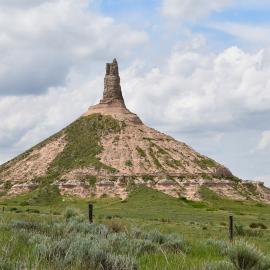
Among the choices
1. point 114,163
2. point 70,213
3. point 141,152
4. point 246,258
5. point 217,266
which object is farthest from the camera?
point 141,152

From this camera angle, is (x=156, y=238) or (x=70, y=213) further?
(x=70, y=213)

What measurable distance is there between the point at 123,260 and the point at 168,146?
121672 mm

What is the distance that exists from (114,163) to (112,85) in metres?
26.4

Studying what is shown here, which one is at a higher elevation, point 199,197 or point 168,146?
point 168,146

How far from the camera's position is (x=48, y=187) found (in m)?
111

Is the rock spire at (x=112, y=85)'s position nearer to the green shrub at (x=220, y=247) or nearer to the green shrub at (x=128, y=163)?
the green shrub at (x=128, y=163)

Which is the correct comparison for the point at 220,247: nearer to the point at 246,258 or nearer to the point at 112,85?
the point at 246,258

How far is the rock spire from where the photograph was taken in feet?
455

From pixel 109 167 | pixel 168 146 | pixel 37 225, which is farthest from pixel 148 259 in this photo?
pixel 168 146

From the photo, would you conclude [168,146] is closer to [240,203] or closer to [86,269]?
[240,203]

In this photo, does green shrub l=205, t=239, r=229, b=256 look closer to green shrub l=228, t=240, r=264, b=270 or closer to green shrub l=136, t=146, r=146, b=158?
green shrub l=228, t=240, r=264, b=270

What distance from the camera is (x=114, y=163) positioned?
A: 120 m

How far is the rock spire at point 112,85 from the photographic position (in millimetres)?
138625

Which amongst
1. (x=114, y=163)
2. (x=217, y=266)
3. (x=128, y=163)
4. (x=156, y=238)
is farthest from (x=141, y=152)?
(x=217, y=266)
